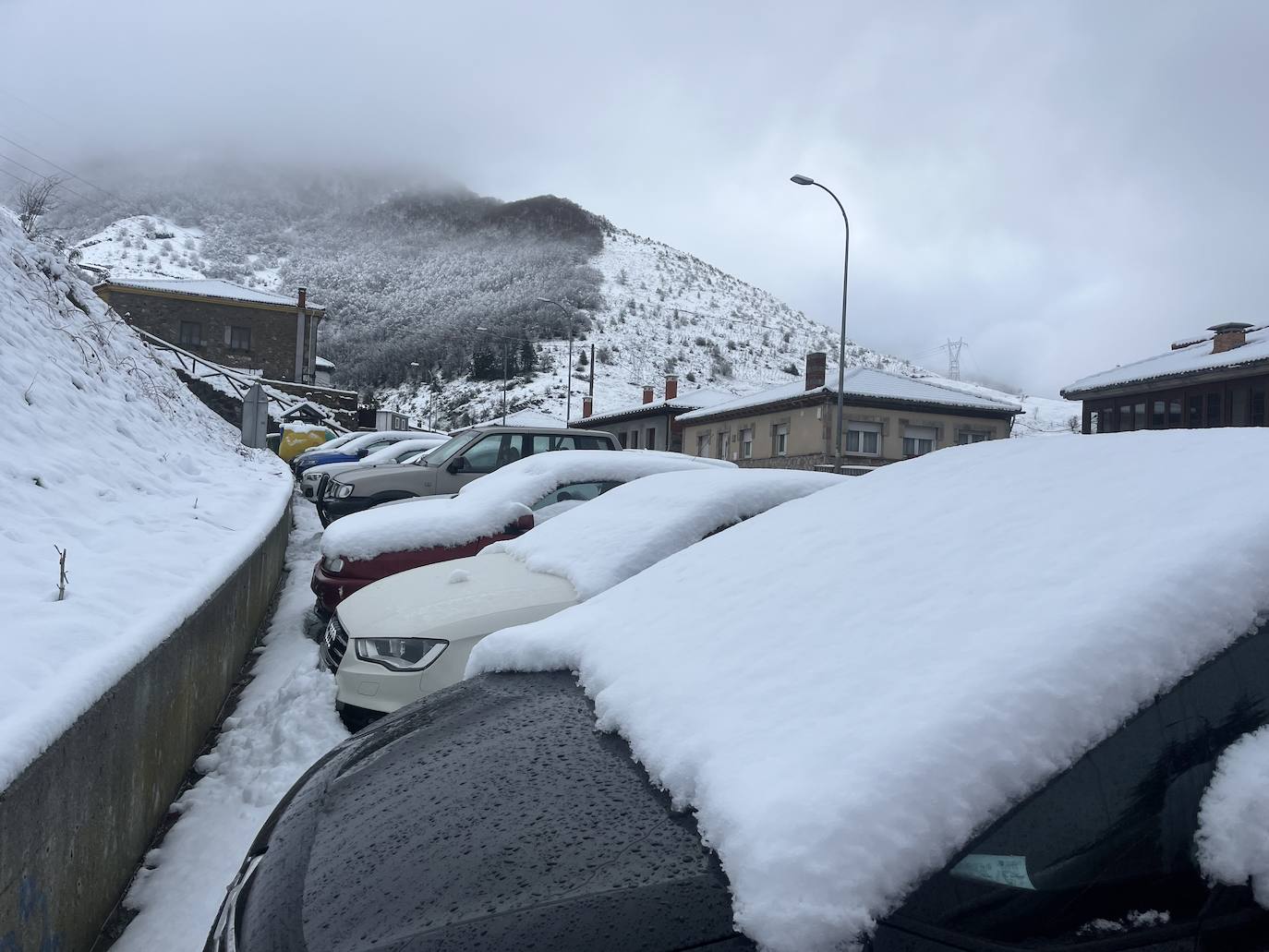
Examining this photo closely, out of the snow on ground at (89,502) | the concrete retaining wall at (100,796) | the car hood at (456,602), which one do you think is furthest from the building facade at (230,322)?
the concrete retaining wall at (100,796)

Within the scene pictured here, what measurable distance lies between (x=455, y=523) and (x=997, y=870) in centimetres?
507

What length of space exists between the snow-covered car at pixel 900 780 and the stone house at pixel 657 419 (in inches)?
1729

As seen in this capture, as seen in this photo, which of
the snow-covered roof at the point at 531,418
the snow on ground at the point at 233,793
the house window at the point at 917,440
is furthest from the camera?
the snow-covered roof at the point at 531,418

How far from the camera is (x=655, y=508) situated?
4492mm

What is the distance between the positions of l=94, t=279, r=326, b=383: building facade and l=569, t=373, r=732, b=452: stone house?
52.3 feet

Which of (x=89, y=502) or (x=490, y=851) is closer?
(x=490, y=851)

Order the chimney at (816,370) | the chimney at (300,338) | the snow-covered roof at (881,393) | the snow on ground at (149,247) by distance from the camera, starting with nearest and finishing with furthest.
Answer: the snow-covered roof at (881,393) < the chimney at (816,370) < the chimney at (300,338) < the snow on ground at (149,247)

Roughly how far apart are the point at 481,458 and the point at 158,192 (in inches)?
6511

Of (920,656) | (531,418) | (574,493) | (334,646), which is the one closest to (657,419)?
(531,418)

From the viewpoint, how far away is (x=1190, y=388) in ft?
99.2

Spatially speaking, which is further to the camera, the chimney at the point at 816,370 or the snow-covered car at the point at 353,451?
the chimney at the point at 816,370

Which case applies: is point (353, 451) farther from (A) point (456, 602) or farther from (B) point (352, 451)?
(A) point (456, 602)

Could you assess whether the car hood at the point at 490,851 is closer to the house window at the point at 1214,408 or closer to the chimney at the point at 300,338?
the house window at the point at 1214,408

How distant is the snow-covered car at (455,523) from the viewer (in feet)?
19.1
